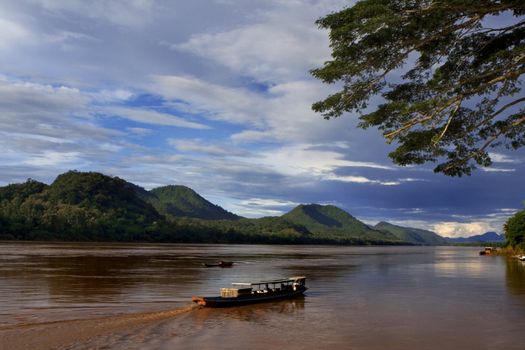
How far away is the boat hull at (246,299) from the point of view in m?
22.8

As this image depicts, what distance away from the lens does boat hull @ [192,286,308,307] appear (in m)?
22.8

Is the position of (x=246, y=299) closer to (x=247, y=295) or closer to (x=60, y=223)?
(x=247, y=295)

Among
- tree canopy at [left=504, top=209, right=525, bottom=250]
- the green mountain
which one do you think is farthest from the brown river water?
the green mountain

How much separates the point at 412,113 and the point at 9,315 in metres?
18.2

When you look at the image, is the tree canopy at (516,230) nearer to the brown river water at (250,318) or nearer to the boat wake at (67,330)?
the brown river water at (250,318)

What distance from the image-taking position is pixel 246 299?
25.0m

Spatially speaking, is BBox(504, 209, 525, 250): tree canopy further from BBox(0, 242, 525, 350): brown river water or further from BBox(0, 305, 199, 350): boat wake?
BBox(0, 305, 199, 350): boat wake

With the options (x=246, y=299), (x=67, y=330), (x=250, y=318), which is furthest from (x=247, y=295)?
(x=67, y=330)

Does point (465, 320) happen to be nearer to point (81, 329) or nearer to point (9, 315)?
point (81, 329)

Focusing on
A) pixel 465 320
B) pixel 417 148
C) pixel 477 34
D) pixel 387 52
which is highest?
pixel 477 34

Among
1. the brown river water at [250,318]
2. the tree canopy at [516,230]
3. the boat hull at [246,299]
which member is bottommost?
the brown river water at [250,318]

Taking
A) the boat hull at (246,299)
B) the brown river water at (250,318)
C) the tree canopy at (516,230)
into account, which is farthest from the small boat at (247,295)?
the tree canopy at (516,230)

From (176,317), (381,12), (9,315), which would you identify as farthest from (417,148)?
(9,315)

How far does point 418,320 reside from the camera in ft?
72.7
